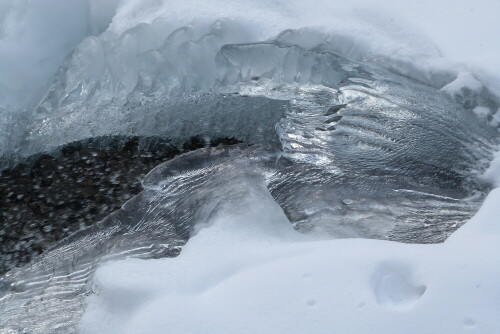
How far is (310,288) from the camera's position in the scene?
187 cm

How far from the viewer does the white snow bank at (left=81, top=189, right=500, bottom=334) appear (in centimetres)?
174

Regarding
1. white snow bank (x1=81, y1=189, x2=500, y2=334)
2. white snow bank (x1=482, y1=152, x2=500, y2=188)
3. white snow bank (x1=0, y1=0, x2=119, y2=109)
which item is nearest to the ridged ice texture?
white snow bank (x1=482, y1=152, x2=500, y2=188)

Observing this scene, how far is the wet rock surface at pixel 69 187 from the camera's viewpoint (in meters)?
2.79

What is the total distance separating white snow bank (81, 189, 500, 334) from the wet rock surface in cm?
66

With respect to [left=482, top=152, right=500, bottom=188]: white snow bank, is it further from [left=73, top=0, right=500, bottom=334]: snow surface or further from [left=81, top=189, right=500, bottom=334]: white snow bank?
[left=81, top=189, right=500, bottom=334]: white snow bank

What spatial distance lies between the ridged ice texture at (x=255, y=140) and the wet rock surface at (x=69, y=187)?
0.31 ft

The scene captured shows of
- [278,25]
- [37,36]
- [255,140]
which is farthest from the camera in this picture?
[37,36]

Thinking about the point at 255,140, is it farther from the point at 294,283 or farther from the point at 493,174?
the point at 294,283

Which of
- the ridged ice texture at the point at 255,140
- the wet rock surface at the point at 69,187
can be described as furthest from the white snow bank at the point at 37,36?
the wet rock surface at the point at 69,187

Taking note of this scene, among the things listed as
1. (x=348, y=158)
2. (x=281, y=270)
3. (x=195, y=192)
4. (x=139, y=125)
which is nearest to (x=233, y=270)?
(x=281, y=270)

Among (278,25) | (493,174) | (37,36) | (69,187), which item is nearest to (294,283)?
(493,174)

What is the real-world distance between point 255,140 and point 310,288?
1415 millimetres

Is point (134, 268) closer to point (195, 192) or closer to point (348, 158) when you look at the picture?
point (195, 192)

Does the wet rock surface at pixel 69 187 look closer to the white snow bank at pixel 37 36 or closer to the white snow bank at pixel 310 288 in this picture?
the white snow bank at pixel 37 36
